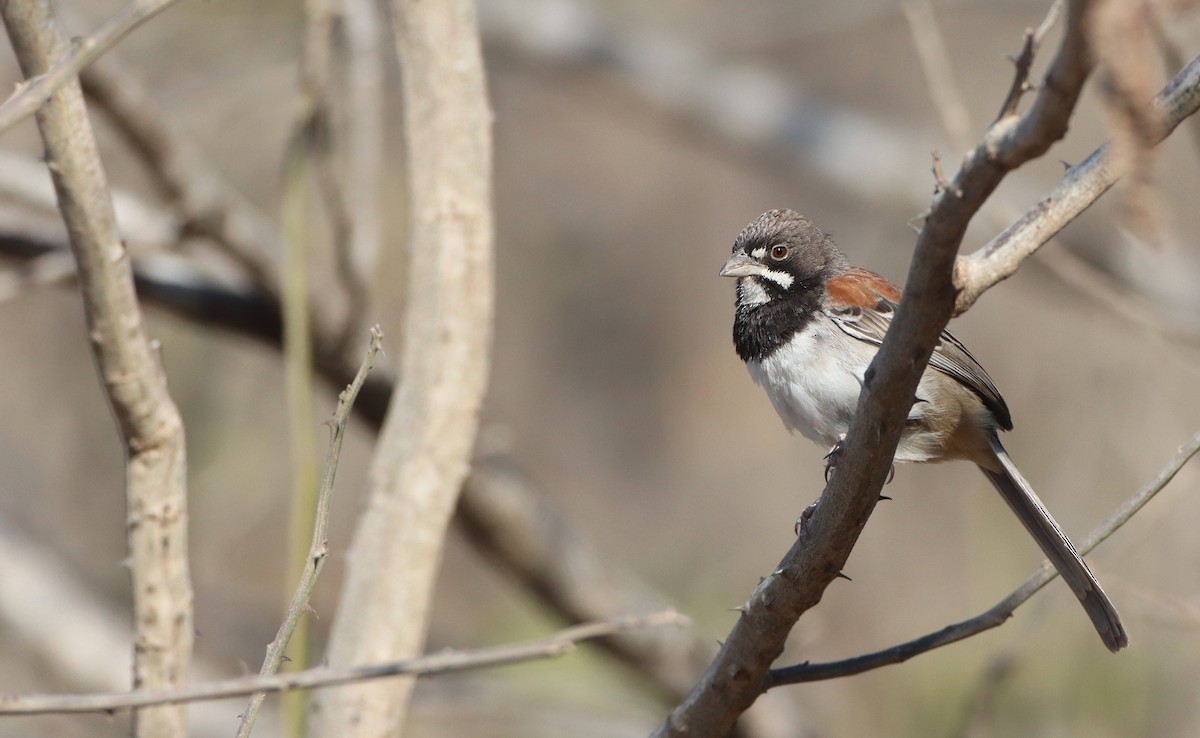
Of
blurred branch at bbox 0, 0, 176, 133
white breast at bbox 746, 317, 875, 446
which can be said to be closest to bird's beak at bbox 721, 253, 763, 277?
white breast at bbox 746, 317, 875, 446

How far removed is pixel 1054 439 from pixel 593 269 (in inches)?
228

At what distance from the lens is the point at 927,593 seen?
9.52m

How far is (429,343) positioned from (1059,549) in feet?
6.27

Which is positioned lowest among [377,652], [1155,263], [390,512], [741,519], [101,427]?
[377,652]

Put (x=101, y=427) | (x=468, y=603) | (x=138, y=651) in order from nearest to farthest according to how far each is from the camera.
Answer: (x=138, y=651)
(x=101, y=427)
(x=468, y=603)

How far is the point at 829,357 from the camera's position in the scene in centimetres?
372

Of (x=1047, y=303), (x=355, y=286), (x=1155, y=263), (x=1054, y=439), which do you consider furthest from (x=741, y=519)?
(x=355, y=286)

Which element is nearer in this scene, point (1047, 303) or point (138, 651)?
point (138, 651)

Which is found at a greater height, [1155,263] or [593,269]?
[593,269]

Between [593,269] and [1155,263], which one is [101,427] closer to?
[593,269]

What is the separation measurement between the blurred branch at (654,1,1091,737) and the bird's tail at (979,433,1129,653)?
27.5 inches

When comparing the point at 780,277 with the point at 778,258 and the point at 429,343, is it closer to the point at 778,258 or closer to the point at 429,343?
the point at 778,258

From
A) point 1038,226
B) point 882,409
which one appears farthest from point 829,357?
point 1038,226

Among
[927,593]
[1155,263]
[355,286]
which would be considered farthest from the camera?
[927,593]
